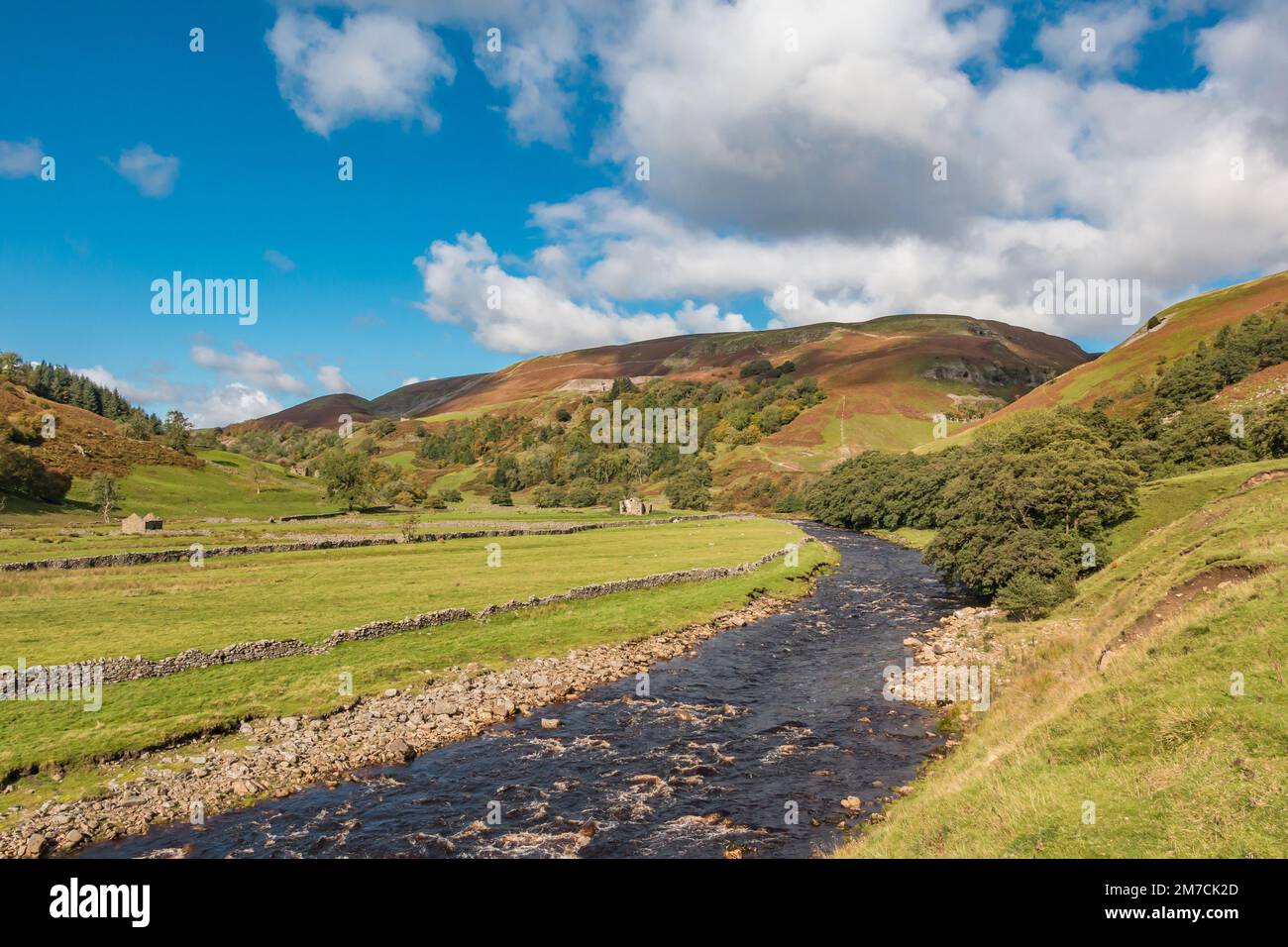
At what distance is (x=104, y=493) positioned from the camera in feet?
326

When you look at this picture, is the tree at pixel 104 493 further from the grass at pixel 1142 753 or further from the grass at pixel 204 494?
the grass at pixel 1142 753

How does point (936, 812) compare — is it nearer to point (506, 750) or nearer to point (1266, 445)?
point (506, 750)

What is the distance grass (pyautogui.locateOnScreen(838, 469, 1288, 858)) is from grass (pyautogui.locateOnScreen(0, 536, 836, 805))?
21964mm

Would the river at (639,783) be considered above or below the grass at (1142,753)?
below

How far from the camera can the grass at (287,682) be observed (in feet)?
70.6

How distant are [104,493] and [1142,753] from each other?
126470 millimetres

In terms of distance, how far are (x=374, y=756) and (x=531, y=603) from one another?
21601mm

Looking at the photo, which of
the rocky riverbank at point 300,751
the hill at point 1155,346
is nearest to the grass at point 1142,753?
the rocky riverbank at point 300,751

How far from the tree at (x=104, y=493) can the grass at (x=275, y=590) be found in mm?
54860

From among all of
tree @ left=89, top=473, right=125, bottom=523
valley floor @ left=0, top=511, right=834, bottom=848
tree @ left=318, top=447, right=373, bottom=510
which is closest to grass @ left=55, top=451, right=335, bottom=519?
tree @ left=89, top=473, right=125, bottom=523

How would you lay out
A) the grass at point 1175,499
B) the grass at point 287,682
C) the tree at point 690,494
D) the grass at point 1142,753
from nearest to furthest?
the grass at point 1142,753, the grass at point 287,682, the grass at point 1175,499, the tree at point 690,494

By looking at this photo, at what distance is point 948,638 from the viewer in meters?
38.2

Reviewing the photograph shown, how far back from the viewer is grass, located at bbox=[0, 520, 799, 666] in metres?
32.8
